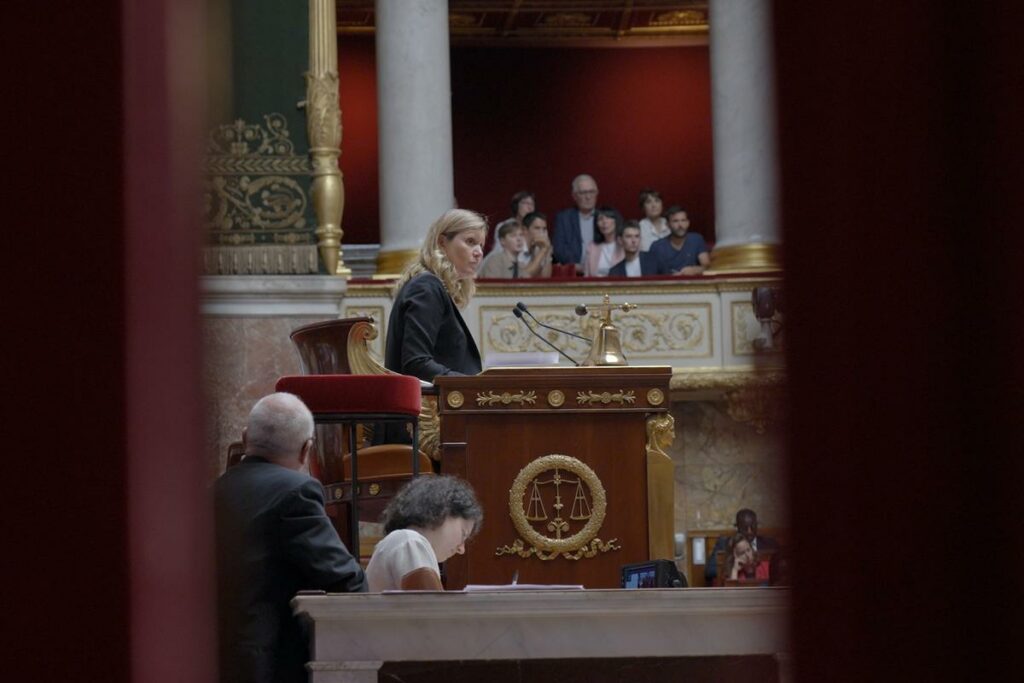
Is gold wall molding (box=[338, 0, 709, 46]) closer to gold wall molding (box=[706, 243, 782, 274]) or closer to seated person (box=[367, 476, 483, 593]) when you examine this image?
gold wall molding (box=[706, 243, 782, 274])

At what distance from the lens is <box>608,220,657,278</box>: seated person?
12773 millimetres

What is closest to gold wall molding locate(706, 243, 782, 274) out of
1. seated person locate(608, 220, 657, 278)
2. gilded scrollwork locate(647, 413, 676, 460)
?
seated person locate(608, 220, 657, 278)

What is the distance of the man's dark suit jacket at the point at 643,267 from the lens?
12867 millimetres

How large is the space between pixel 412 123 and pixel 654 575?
8.26 meters

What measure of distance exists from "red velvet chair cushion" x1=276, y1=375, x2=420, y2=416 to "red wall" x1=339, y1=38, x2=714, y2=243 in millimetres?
12237

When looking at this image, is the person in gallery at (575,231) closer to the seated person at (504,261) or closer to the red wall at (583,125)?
the seated person at (504,261)

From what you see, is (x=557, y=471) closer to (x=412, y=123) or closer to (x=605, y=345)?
(x=605, y=345)

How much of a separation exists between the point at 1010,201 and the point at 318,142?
11256 mm

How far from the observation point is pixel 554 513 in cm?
536

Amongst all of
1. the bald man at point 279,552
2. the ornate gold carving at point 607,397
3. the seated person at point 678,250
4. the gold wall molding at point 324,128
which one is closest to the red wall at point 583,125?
the seated person at point 678,250

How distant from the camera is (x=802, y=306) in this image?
35.3 inches

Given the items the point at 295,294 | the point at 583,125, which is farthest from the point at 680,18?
the point at 295,294

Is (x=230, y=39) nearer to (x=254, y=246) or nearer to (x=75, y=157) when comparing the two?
(x=75, y=157)

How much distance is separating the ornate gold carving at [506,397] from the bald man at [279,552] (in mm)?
1328
